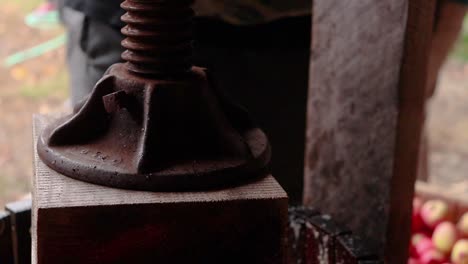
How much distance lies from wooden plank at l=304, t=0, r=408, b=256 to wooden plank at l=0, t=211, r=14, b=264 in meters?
0.86

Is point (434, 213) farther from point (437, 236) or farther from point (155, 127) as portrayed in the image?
point (155, 127)

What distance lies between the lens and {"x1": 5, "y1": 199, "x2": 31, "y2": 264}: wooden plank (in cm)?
196

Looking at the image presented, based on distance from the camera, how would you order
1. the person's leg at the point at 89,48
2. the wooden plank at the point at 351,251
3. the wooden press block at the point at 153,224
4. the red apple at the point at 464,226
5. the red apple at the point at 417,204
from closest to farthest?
the wooden press block at the point at 153,224 < the wooden plank at the point at 351,251 < the person's leg at the point at 89,48 < the red apple at the point at 464,226 < the red apple at the point at 417,204

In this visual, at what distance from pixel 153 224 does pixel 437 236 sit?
183 centimetres

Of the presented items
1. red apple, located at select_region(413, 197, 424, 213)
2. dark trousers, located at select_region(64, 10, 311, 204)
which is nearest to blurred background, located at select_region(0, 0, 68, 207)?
dark trousers, located at select_region(64, 10, 311, 204)

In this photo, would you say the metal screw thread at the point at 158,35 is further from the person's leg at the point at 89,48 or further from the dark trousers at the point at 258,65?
the dark trousers at the point at 258,65

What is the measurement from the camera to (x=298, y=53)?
9.27 ft

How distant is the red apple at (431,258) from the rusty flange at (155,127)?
1524 millimetres

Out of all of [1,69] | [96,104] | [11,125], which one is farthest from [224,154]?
[1,69]

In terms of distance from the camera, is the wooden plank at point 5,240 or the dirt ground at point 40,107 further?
the dirt ground at point 40,107

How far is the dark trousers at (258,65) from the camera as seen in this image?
2648mm

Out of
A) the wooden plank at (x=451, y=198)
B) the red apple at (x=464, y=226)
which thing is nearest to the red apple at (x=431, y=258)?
the red apple at (x=464, y=226)

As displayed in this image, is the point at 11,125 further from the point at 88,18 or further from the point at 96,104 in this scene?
the point at 96,104

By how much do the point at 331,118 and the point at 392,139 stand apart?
21 centimetres
